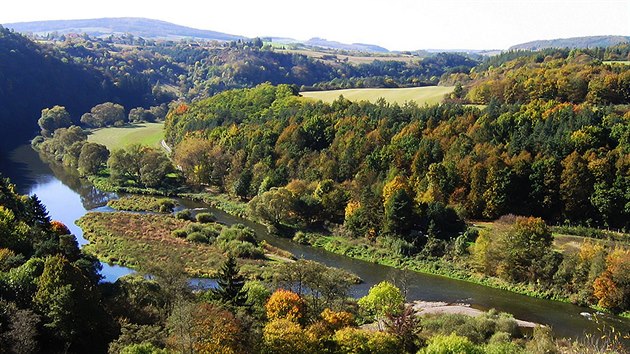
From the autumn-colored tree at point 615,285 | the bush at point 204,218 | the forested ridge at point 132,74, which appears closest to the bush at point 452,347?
the autumn-colored tree at point 615,285

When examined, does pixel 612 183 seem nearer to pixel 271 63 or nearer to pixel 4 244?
pixel 4 244

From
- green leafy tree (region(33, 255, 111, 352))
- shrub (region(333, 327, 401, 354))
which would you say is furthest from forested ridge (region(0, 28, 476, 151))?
shrub (region(333, 327, 401, 354))

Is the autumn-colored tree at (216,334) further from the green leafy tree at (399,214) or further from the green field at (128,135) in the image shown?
the green field at (128,135)

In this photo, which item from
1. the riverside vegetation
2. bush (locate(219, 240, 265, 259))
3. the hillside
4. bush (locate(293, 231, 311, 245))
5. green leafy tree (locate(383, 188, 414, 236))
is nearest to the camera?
the riverside vegetation

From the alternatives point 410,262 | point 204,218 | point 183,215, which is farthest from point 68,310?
point 183,215

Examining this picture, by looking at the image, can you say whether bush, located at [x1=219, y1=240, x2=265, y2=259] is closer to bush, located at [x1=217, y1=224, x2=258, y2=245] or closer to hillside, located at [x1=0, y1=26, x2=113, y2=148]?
bush, located at [x1=217, y1=224, x2=258, y2=245]

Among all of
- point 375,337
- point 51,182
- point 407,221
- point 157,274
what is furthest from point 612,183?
point 51,182
